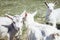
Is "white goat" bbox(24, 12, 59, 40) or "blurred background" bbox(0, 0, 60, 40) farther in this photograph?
"blurred background" bbox(0, 0, 60, 40)

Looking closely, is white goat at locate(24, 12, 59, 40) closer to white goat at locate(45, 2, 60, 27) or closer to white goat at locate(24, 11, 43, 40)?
white goat at locate(24, 11, 43, 40)

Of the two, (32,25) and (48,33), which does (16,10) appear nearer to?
(32,25)

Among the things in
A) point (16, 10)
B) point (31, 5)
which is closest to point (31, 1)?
point (31, 5)

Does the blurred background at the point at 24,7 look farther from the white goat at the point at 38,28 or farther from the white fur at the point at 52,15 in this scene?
the white goat at the point at 38,28

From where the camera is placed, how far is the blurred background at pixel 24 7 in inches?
120

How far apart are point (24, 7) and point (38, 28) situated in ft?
1.72

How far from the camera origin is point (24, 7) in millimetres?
3090

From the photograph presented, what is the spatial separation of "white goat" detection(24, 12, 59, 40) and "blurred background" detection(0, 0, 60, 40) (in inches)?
9.9

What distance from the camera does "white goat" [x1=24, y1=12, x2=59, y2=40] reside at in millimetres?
2613

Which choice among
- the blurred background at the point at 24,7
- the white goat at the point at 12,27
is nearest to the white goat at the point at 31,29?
the white goat at the point at 12,27

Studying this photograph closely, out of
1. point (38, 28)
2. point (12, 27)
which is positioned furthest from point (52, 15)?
point (12, 27)

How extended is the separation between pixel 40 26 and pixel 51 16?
301 mm

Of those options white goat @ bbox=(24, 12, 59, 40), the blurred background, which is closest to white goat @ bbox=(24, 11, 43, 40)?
white goat @ bbox=(24, 12, 59, 40)

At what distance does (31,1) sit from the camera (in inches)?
126
